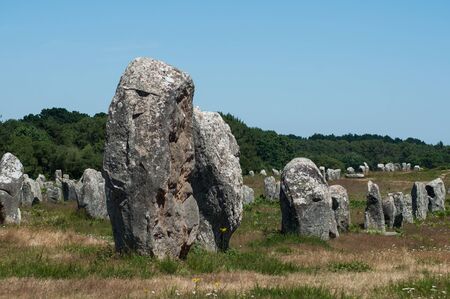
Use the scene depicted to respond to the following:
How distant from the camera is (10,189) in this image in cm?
2500

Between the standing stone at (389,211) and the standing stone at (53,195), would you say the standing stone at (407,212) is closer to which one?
the standing stone at (389,211)

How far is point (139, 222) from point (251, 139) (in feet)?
307

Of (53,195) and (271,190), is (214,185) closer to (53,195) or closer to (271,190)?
(53,195)

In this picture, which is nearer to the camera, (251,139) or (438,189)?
(438,189)

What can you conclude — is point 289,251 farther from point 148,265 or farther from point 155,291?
point 155,291

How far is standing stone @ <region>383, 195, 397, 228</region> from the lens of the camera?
29.6 metres

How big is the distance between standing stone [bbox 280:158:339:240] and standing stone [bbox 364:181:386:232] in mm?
4215

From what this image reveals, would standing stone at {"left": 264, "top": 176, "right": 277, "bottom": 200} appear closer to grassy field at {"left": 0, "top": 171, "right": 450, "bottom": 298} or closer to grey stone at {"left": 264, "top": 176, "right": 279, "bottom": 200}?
grey stone at {"left": 264, "top": 176, "right": 279, "bottom": 200}

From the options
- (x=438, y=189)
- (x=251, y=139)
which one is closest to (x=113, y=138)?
(x=438, y=189)

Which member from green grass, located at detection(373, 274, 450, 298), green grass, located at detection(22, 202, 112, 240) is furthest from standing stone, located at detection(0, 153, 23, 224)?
green grass, located at detection(373, 274, 450, 298)

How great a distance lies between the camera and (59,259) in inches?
562

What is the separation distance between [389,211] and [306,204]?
23.4ft

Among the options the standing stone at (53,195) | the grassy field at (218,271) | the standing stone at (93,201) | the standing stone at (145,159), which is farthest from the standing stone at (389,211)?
the standing stone at (53,195)

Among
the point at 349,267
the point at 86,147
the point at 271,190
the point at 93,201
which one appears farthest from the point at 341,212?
the point at 86,147
